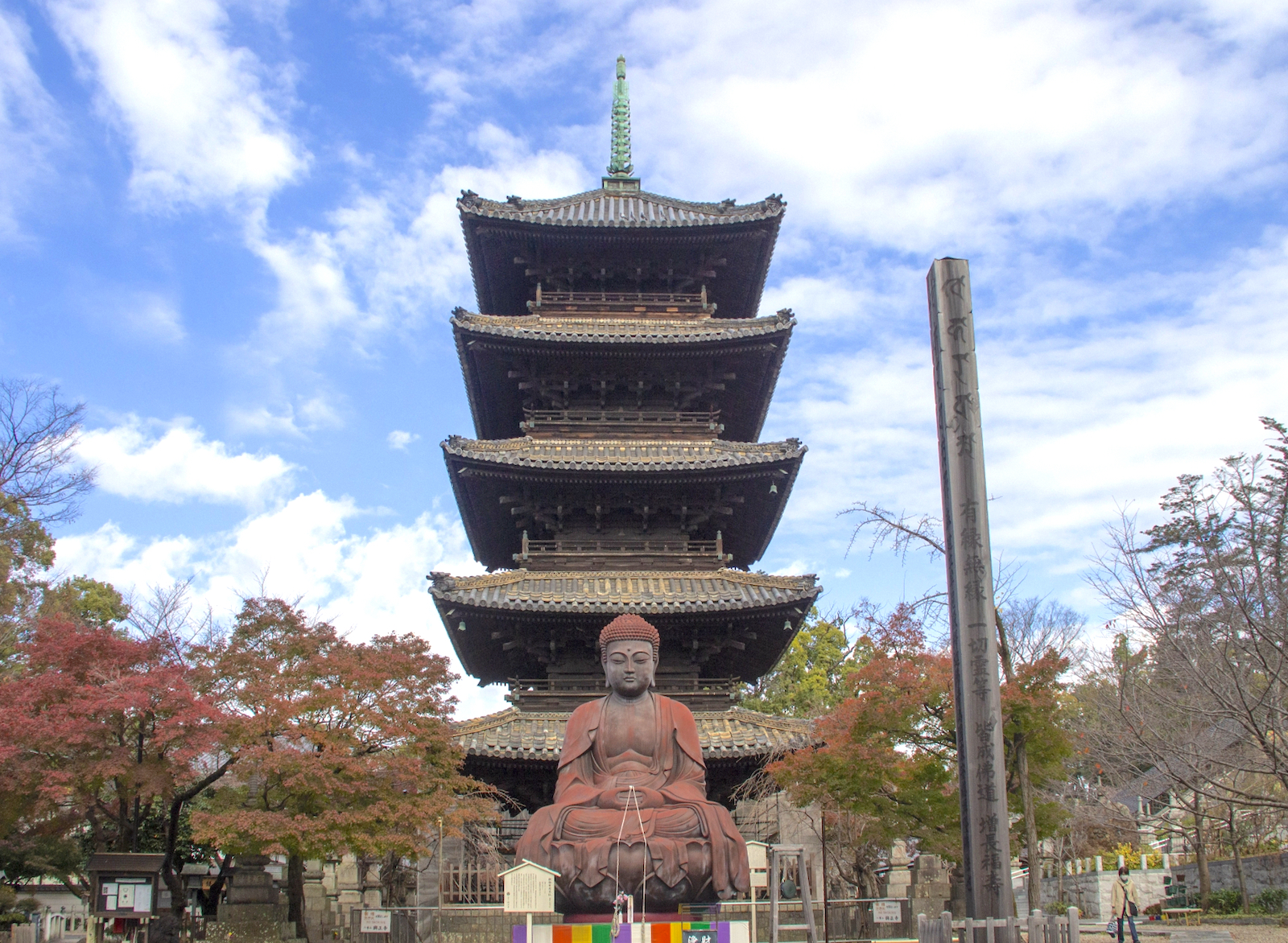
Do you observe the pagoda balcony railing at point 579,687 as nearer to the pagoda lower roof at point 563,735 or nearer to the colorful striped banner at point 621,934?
the pagoda lower roof at point 563,735

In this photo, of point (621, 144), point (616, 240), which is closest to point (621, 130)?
point (621, 144)

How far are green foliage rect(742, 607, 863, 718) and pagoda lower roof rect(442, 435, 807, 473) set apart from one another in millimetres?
17658

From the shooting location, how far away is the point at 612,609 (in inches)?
685

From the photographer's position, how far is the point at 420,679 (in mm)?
17266

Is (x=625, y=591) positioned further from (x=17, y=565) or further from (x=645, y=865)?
(x=17, y=565)

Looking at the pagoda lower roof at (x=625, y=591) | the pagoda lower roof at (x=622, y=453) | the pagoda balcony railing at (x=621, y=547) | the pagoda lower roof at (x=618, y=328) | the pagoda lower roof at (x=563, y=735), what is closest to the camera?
the pagoda lower roof at (x=563, y=735)

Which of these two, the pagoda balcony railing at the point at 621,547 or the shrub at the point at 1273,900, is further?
the shrub at the point at 1273,900

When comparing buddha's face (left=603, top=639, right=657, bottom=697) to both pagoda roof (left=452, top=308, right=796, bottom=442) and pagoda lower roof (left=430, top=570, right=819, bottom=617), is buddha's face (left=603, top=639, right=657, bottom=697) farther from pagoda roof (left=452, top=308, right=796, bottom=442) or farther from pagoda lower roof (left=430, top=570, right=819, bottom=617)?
pagoda roof (left=452, top=308, right=796, bottom=442)

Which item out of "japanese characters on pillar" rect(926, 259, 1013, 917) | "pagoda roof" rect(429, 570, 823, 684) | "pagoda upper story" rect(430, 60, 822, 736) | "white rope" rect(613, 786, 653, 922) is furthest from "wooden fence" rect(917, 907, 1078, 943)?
"pagoda upper story" rect(430, 60, 822, 736)

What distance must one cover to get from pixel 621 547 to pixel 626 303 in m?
5.91

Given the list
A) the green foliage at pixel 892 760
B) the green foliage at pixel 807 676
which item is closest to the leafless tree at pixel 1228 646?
the green foliage at pixel 892 760

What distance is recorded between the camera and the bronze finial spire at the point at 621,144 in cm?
2625

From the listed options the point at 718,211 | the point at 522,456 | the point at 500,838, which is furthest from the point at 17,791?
the point at 718,211

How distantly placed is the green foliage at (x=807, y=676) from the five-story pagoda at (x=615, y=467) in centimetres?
1496
